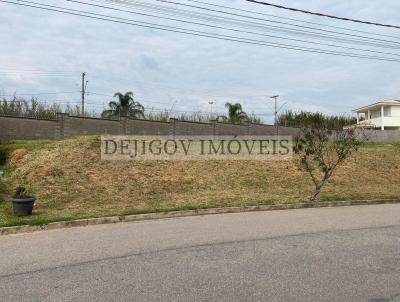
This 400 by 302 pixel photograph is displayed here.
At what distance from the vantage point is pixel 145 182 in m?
18.6

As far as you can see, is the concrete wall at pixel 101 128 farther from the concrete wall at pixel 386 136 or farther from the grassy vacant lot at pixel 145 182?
the concrete wall at pixel 386 136

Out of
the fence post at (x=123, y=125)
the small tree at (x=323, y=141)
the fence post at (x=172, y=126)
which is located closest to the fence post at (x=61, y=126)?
the fence post at (x=123, y=125)

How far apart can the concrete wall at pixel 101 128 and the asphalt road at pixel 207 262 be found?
1618cm

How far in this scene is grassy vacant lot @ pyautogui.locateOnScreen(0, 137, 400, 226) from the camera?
49.1ft

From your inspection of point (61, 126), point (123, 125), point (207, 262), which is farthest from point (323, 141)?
point (61, 126)

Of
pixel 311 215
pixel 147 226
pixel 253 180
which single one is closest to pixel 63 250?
pixel 147 226

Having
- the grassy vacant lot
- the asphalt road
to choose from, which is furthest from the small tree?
the asphalt road

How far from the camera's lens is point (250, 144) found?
2700 cm

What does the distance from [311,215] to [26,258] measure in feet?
26.1

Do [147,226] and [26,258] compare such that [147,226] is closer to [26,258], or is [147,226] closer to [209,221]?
[209,221]

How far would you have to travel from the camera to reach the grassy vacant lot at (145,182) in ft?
49.1

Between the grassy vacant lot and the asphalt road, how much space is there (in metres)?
3.15

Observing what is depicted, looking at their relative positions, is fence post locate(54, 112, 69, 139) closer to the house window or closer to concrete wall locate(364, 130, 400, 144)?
concrete wall locate(364, 130, 400, 144)

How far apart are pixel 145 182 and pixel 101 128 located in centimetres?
1084
